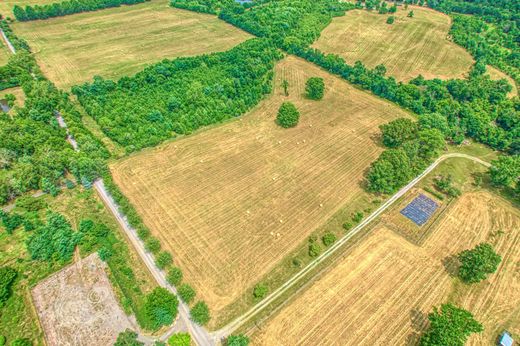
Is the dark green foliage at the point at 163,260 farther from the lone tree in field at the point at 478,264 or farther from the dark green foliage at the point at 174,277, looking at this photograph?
the lone tree in field at the point at 478,264

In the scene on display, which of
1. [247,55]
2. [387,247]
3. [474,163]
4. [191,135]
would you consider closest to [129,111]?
[191,135]

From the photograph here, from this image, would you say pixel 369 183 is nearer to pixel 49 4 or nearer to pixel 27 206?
pixel 27 206

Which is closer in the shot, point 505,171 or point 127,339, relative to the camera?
point 127,339

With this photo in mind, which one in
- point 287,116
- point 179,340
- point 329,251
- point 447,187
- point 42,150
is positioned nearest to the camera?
point 179,340

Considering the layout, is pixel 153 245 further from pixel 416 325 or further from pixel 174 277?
pixel 416 325

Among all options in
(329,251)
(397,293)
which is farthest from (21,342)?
(397,293)

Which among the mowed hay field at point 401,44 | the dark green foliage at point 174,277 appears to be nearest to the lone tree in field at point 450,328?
the dark green foliage at point 174,277
